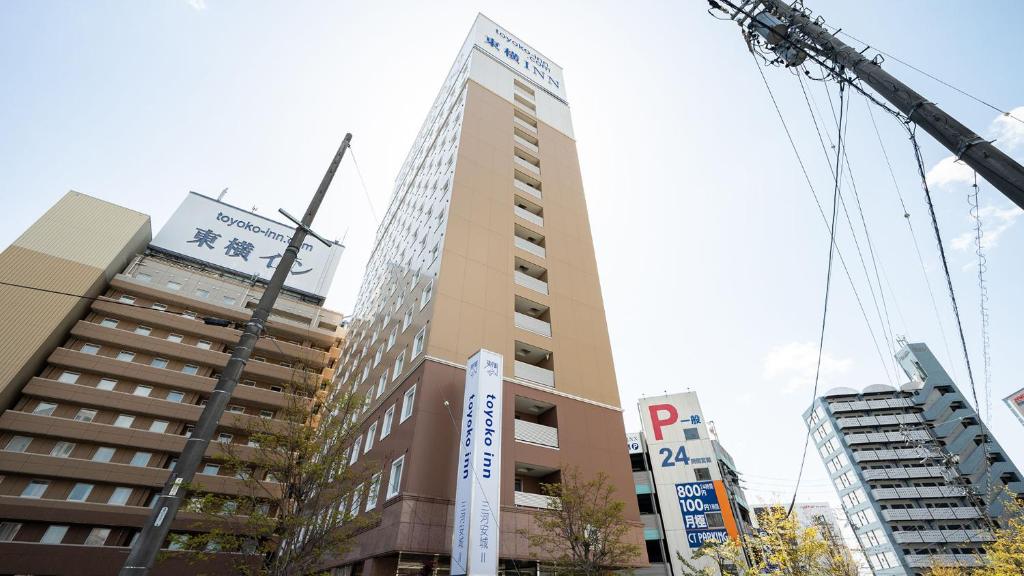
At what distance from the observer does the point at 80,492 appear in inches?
1202

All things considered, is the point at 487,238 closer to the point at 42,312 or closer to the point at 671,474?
the point at 671,474

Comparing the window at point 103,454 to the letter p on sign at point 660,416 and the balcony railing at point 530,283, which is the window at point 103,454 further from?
the letter p on sign at point 660,416

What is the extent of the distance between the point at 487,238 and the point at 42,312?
117ft

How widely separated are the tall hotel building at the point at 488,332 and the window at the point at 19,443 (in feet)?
68.7

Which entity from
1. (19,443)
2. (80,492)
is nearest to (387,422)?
(80,492)

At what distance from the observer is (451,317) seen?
20.9 metres

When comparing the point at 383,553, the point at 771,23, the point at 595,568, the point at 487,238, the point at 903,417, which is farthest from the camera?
the point at 903,417

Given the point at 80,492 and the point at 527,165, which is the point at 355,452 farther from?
the point at 80,492

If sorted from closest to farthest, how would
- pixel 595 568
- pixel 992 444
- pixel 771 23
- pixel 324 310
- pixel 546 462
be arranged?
pixel 771 23 < pixel 595 568 < pixel 546 462 < pixel 324 310 < pixel 992 444

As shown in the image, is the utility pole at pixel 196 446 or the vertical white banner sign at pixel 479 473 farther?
the vertical white banner sign at pixel 479 473

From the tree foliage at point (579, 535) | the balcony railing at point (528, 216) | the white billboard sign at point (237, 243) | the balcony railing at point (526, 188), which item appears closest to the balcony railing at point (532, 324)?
the balcony railing at point (528, 216)

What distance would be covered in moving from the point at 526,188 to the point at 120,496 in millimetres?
36928

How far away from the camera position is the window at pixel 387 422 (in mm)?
20688

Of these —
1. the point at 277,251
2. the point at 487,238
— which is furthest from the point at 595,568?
the point at 277,251
